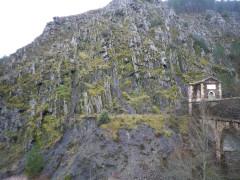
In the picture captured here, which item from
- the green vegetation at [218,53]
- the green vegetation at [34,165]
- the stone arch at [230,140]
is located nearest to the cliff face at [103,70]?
the green vegetation at [218,53]

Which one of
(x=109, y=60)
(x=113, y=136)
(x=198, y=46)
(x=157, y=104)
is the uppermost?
(x=198, y=46)

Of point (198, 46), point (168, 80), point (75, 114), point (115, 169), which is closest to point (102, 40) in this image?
point (168, 80)

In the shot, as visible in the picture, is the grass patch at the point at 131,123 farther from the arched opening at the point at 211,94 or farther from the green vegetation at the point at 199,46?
the green vegetation at the point at 199,46

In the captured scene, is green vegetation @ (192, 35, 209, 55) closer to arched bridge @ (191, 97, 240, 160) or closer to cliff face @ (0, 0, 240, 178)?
cliff face @ (0, 0, 240, 178)

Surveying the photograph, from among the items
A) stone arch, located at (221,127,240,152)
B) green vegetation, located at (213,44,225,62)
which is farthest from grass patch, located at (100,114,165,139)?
green vegetation, located at (213,44,225,62)

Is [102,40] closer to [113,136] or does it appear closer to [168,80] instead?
[168,80]

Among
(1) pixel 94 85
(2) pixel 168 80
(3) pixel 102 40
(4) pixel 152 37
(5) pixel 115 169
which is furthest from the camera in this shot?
(4) pixel 152 37

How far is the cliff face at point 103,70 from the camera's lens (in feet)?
154

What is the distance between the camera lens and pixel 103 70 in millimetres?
52562

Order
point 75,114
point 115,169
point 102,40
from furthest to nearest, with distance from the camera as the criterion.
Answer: point 102,40 → point 75,114 → point 115,169

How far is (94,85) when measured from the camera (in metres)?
50.0

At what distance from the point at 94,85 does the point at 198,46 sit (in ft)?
113

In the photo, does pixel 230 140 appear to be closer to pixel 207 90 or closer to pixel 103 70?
pixel 207 90

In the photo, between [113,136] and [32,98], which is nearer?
[113,136]
